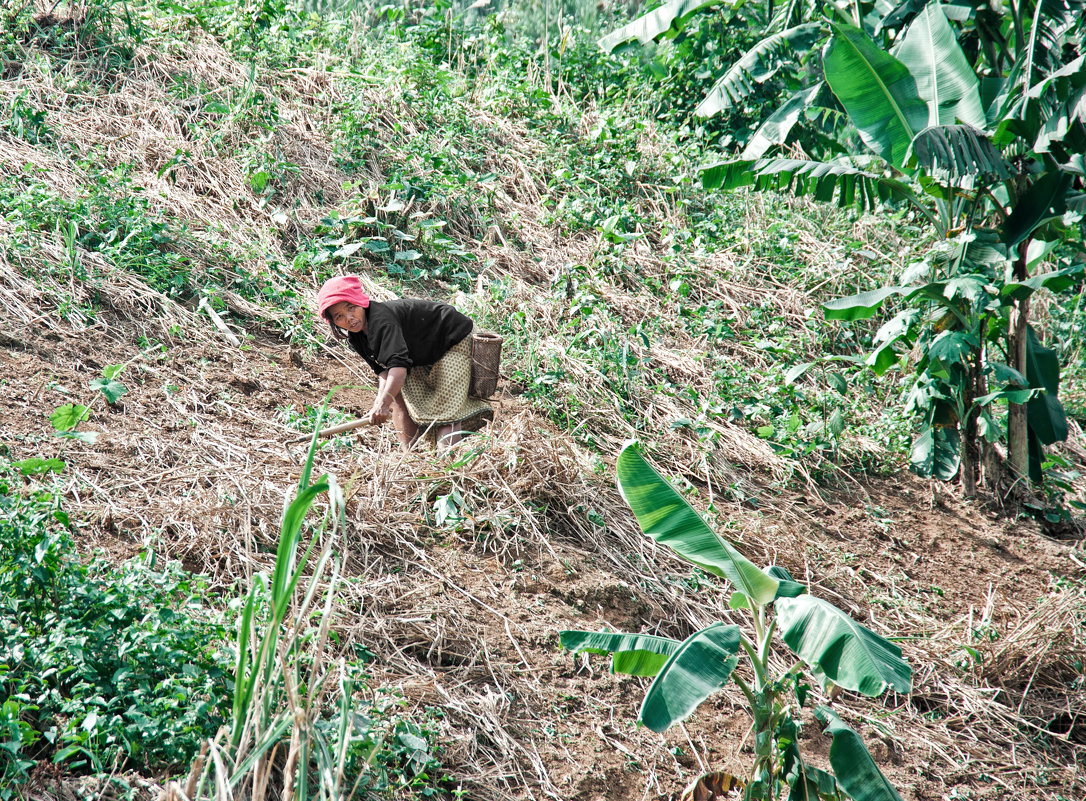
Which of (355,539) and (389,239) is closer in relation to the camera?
(355,539)

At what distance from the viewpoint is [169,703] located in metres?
2.33

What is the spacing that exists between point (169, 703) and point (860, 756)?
2046 millimetres

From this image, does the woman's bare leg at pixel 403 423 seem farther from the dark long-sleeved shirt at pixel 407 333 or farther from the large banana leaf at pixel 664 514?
the large banana leaf at pixel 664 514

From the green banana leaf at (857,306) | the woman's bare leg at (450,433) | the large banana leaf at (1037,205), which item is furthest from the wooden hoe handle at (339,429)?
the large banana leaf at (1037,205)

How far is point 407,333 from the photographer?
446 cm

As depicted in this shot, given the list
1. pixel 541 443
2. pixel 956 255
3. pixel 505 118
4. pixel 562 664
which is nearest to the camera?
pixel 562 664

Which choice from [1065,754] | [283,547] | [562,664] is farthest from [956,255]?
[283,547]

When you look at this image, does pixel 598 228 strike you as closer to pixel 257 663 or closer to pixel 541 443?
pixel 541 443

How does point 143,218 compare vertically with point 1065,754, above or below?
→ above

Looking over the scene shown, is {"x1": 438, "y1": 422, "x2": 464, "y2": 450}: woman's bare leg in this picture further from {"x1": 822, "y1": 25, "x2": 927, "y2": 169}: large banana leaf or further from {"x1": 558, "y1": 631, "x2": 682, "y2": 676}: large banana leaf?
{"x1": 822, "y1": 25, "x2": 927, "y2": 169}: large banana leaf

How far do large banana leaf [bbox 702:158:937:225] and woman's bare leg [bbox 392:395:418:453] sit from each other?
2.43 metres

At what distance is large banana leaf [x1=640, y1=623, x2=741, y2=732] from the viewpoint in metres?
2.32

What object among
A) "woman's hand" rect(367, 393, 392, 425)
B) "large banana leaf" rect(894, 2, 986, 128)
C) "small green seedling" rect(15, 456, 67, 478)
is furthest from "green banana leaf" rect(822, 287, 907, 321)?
"small green seedling" rect(15, 456, 67, 478)

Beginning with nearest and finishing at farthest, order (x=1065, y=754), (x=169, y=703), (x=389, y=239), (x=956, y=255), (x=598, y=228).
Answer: (x=169, y=703)
(x=1065, y=754)
(x=956, y=255)
(x=389, y=239)
(x=598, y=228)
